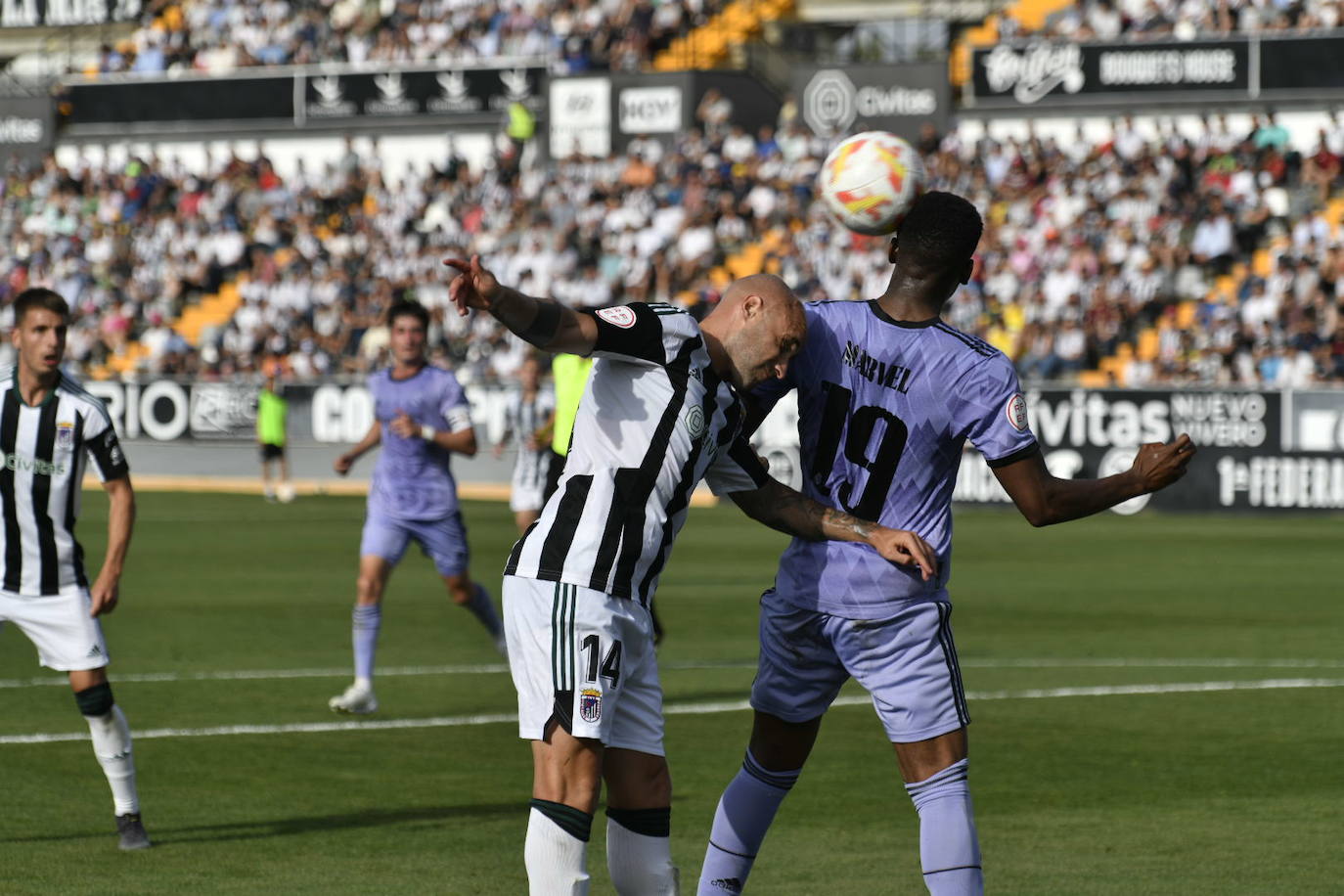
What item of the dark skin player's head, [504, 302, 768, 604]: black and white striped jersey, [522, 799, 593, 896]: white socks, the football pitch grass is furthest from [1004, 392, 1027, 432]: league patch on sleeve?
the football pitch grass

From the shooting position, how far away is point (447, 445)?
12367 millimetres

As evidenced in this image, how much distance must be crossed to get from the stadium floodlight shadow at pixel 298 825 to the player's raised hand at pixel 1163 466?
390 cm

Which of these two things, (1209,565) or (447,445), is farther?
(1209,565)

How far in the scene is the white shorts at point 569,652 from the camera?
5.48m

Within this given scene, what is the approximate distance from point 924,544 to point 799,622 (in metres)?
0.51

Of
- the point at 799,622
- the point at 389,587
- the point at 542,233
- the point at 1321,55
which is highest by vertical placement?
the point at 1321,55

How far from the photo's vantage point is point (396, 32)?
46.0 meters

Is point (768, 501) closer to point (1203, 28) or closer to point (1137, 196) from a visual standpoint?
point (1137, 196)

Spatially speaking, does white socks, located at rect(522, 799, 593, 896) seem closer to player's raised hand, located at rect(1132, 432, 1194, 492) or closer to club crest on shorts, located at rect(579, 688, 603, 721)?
club crest on shorts, located at rect(579, 688, 603, 721)

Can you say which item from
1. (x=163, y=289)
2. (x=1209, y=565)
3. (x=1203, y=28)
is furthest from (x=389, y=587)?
(x=163, y=289)

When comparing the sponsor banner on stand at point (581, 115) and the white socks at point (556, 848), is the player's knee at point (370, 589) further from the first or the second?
the sponsor banner on stand at point (581, 115)

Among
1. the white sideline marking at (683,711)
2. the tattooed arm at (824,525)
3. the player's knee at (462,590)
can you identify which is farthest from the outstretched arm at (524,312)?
the player's knee at (462,590)

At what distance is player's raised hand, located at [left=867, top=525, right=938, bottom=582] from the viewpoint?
580 cm

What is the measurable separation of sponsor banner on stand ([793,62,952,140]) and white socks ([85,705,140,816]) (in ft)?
101
